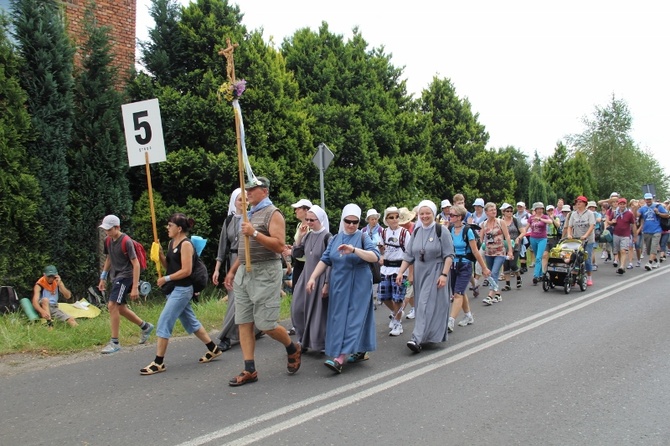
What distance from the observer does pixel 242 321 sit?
613 centimetres

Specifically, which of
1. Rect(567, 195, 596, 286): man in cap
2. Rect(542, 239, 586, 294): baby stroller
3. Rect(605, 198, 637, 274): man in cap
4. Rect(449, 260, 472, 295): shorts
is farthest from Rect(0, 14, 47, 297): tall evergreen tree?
Rect(605, 198, 637, 274): man in cap

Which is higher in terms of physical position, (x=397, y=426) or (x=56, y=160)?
(x=56, y=160)

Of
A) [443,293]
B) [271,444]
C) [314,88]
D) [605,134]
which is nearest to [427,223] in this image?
[443,293]

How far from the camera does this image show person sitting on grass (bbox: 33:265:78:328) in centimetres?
942

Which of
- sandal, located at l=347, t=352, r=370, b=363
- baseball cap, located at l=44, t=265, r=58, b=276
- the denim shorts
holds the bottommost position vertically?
sandal, located at l=347, t=352, r=370, b=363

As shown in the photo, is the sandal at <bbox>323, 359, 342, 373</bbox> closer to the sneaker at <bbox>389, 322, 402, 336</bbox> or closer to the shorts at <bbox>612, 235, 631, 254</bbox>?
the sneaker at <bbox>389, 322, 402, 336</bbox>

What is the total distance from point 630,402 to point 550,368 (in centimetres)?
115

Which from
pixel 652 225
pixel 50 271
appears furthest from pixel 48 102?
pixel 652 225

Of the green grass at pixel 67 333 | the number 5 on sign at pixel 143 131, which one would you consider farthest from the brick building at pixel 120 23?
the green grass at pixel 67 333

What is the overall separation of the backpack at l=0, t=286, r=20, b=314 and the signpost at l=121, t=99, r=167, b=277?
367 centimetres

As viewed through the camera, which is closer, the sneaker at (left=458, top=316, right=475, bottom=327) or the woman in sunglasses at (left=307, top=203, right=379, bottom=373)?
the woman in sunglasses at (left=307, top=203, right=379, bottom=373)

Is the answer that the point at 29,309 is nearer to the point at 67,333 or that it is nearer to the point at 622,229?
the point at 67,333

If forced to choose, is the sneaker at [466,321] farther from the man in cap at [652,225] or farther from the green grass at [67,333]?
the man in cap at [652,225]

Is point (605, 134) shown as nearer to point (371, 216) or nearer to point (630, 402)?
point (371, 216)
